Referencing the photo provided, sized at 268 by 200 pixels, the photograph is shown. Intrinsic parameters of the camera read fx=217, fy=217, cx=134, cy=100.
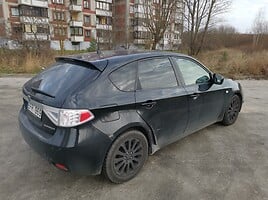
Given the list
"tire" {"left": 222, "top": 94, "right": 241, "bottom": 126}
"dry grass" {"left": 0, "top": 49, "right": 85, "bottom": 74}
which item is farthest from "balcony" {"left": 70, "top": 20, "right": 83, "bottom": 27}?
"tire" {"left": 222, "top": 94, "right": 241, "bottom": 126}

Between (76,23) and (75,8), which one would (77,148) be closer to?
(76,23)

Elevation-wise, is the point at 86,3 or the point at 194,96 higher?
the point at 86,3

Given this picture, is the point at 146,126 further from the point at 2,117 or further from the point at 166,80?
the point at 2,117

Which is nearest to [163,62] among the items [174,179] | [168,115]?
[168,115]

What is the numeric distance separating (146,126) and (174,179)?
77 cm

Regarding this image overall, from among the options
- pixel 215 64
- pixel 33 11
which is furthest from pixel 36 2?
pixel 215 64

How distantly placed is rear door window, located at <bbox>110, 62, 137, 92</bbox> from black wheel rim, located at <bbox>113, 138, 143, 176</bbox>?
2.16 ft

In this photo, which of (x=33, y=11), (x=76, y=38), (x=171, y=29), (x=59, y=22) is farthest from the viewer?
(x=76, y=38)

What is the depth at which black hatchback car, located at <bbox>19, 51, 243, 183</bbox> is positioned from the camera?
2.28 meters

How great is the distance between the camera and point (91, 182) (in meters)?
2.71

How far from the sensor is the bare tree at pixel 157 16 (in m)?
17.8

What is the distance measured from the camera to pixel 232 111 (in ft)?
14.8

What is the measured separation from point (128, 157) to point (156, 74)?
1.17 m

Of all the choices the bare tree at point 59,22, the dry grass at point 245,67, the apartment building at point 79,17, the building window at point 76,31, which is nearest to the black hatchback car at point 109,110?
the dry grass at point 245,67
